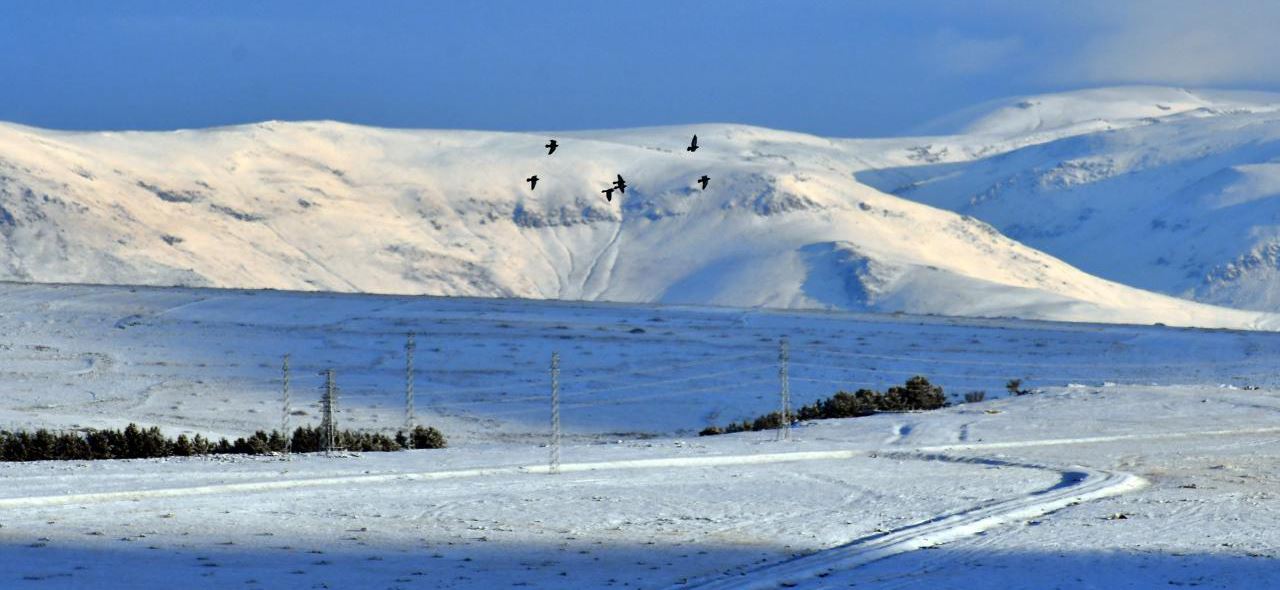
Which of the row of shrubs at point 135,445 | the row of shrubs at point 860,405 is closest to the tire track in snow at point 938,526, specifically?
the row of shrubs at point 860,405

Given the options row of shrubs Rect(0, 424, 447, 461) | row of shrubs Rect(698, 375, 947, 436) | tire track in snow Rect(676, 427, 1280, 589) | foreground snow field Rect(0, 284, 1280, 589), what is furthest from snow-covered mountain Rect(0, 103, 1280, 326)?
tire track in snow Rect(676, 427, 1280, 589)

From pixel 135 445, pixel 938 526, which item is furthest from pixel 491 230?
pixel 938 526

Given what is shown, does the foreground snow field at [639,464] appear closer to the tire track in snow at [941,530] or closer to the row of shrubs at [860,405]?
the tire track in snow at [941,530]

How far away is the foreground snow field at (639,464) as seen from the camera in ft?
47.8

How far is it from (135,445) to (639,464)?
20.9ft

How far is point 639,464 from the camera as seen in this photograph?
907 inches

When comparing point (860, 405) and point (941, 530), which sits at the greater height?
point (860, 405)

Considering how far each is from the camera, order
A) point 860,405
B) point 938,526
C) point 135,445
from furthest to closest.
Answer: point 860,405, point 135,445, point 938,526

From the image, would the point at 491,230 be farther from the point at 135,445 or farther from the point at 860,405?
the point at 135,445

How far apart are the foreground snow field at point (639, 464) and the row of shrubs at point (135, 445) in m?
1.67

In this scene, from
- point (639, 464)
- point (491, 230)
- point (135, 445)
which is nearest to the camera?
point (639, 464)

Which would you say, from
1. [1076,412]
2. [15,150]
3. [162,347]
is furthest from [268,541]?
[15,150]

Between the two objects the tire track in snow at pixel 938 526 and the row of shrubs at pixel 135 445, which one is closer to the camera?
the tire track in snow at pixel 938 526

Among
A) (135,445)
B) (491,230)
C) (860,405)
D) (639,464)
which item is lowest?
(639,464)
